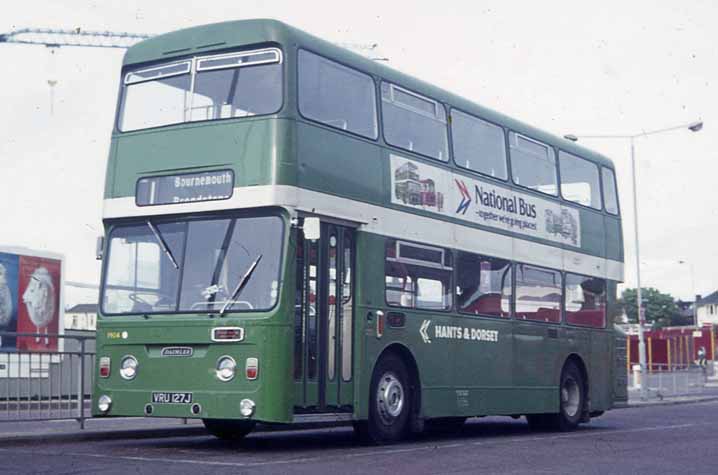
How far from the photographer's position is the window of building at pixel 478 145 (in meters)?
17.7

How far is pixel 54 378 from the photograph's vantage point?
16.3 meters

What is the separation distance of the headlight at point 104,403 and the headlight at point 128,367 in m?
0.34

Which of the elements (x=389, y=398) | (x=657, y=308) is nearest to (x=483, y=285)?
(x=389, y=398)

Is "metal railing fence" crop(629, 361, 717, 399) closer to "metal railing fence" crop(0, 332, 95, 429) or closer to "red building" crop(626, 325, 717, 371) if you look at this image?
"red building" crop(626, 325, 717, 371)

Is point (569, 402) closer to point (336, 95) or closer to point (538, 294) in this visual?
point (538, 294)

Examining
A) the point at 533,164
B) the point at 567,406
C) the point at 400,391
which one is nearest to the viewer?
the point at 400,391

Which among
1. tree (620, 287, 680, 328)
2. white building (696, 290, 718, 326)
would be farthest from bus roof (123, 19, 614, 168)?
white building (696, 290, 718, 326)

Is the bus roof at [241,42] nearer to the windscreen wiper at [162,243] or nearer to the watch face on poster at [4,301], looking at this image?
the windscreen wiper at [162,243]

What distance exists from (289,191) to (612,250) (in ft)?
34.7

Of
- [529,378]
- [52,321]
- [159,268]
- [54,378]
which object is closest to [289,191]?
[159,268]

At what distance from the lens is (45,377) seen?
640 inches

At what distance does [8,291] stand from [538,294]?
12.9m

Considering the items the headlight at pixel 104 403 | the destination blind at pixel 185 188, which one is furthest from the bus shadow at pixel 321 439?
the destination blind at pixel 185 188

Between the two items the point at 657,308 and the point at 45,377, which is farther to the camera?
the point at 657,308
